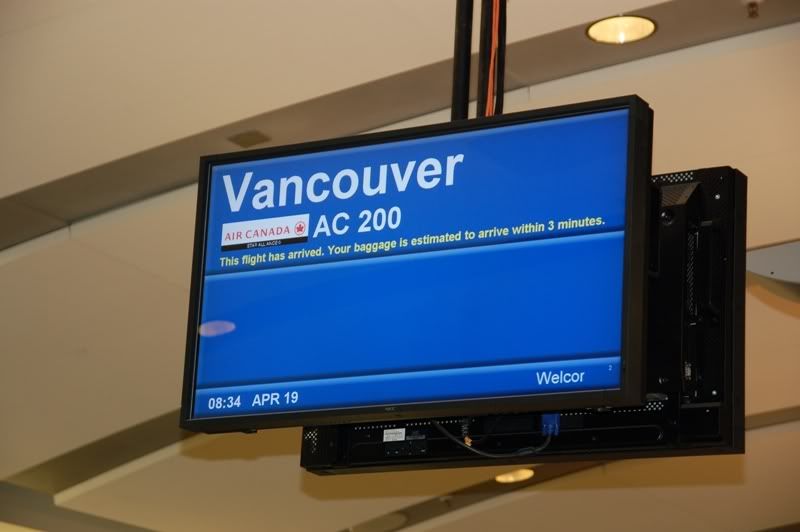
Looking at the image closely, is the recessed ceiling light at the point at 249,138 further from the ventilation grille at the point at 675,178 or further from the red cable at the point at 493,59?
the ventilation grille at the point at 675,178

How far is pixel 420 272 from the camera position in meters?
4.34

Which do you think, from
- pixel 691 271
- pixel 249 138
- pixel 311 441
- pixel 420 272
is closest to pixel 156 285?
pixel 249 138

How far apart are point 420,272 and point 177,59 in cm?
266

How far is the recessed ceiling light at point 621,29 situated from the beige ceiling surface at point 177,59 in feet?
0.34

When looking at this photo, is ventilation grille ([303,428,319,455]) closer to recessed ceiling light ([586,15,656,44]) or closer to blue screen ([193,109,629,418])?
blue screen ([193,109,629,418])

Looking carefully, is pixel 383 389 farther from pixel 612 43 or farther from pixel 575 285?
pixel 612 43

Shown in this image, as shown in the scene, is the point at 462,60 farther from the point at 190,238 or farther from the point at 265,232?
the point at 190,238

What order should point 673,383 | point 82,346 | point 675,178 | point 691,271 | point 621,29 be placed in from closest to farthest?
point 673,383
point 691,271
point 675,178
point 621,29
point 82,346

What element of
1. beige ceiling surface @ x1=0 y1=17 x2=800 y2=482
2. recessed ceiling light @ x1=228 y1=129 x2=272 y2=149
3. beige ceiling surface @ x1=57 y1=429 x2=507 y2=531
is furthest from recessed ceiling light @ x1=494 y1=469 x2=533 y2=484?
recessed ceiling light @ x1=228 y1=129 x2=272 y2=149

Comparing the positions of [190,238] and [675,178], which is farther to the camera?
[190,238]

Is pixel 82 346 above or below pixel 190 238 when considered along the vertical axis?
below

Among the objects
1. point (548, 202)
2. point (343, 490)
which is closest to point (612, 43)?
point (548, 202)

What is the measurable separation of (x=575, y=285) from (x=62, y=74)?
3453 millimetres

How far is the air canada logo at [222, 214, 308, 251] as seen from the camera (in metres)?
4.57
